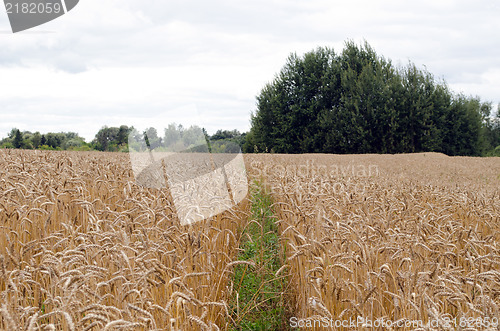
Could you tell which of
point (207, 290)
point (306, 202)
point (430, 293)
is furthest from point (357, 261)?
point (306, 202)

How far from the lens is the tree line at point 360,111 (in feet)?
125

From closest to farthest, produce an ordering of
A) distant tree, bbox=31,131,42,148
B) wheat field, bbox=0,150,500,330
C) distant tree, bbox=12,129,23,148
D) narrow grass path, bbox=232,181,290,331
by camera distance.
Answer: wheat field, bbox=0,150,500,330 < narrow grass path, bbox=232,181,290,331 < distant tree, bbox=12,129,23,148 < distant tree, bbox=31,131,42,148

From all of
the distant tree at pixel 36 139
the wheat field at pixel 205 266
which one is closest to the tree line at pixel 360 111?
the distant tree at pixel 36 139

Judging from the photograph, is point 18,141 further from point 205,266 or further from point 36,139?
point 205,266

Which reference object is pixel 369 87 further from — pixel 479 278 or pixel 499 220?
pixel 479 278

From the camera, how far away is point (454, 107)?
127 feet

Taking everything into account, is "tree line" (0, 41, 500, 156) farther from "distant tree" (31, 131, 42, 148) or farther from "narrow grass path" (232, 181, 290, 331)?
"narrow grass path" (232, 181, 290, 331)

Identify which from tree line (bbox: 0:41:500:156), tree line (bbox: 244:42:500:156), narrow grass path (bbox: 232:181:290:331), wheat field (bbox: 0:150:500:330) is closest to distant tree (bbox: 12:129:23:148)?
tree line (bbox: 0:41:500:156)

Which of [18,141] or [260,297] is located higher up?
[18,141]

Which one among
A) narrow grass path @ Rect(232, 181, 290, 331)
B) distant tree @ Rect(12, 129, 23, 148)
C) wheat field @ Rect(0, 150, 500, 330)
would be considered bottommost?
narrow grass path @ Rect(232, 181, 290, 331)

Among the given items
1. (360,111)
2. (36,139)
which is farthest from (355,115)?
(36,139)

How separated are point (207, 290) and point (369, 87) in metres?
38.8

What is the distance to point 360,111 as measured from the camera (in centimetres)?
3944

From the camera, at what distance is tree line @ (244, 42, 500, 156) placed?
125ft
